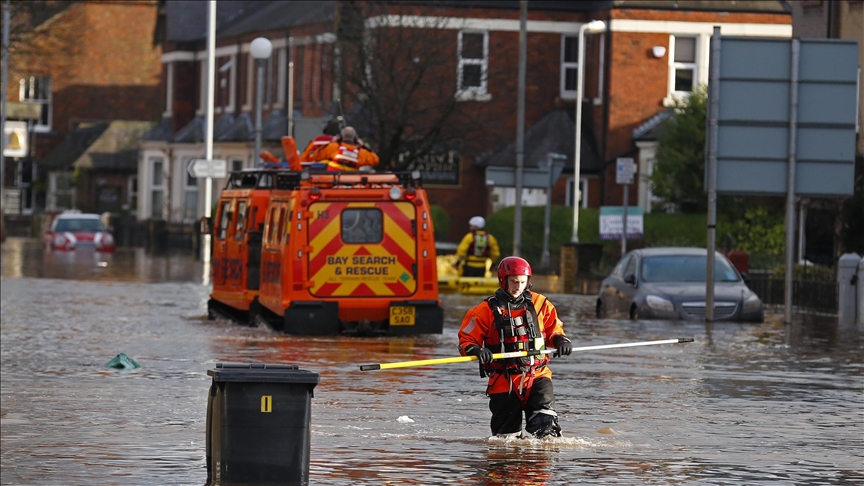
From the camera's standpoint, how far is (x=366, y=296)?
22.1 meters

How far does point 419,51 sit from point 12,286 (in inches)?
613

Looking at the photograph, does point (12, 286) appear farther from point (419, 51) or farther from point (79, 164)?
point (79, 164)

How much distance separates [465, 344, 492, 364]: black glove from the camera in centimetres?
1118

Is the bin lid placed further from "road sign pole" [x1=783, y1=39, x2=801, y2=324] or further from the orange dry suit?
the orange dry suit

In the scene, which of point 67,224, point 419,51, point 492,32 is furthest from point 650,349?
point 67,224

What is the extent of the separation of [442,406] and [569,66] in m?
40.1

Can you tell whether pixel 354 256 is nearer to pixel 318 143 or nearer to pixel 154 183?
pixel 318 143

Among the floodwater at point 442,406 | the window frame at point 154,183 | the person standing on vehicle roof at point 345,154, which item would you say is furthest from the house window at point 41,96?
the person standing on vehicle roof at point 345,154

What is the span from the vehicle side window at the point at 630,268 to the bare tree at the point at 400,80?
17.8m

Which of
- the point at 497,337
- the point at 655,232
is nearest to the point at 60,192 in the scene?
the point at 655,232

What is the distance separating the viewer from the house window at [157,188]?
71.9 metres

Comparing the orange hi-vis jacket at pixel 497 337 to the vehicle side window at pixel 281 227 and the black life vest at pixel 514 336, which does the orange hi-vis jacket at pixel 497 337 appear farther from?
the vehicle side window at pixel 281 227

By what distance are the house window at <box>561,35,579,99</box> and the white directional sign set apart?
57.7 ft

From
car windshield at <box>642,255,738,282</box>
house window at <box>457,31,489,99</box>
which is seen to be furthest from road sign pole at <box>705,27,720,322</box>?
house window at <box>457,31,489,99</box>
